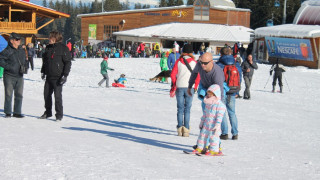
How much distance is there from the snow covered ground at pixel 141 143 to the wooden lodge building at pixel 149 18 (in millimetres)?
41892

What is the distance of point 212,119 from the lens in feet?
21.1

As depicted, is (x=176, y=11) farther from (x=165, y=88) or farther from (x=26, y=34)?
(x=165, y=88)

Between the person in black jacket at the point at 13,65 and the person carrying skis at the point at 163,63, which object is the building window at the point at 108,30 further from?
the person in black jacket at the point at 13,65

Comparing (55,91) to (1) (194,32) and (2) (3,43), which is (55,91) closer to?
(2) (3,43)

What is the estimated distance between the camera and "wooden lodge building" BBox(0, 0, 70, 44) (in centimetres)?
3622

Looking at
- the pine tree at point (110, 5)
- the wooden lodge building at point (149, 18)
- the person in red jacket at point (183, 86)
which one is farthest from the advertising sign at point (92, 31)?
the pine tree at point (110, 5)

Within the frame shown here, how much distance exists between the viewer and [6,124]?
837 cm

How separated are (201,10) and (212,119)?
50805 mm

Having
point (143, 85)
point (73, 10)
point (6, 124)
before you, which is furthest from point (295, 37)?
point (73, 10)

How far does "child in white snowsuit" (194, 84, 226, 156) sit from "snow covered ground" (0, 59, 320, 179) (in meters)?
0.19

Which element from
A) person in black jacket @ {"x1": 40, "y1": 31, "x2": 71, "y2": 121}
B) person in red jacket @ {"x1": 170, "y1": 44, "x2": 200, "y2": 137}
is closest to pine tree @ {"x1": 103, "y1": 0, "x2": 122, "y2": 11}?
person in black jacket @ {"x1": 40, "y1": 31, "x2": 71, "y2": 121}

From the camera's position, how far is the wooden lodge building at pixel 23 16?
36219 mm

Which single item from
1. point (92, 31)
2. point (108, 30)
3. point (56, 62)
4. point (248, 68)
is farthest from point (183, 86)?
point (92, 31)

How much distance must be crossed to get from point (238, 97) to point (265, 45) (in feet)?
72.7
